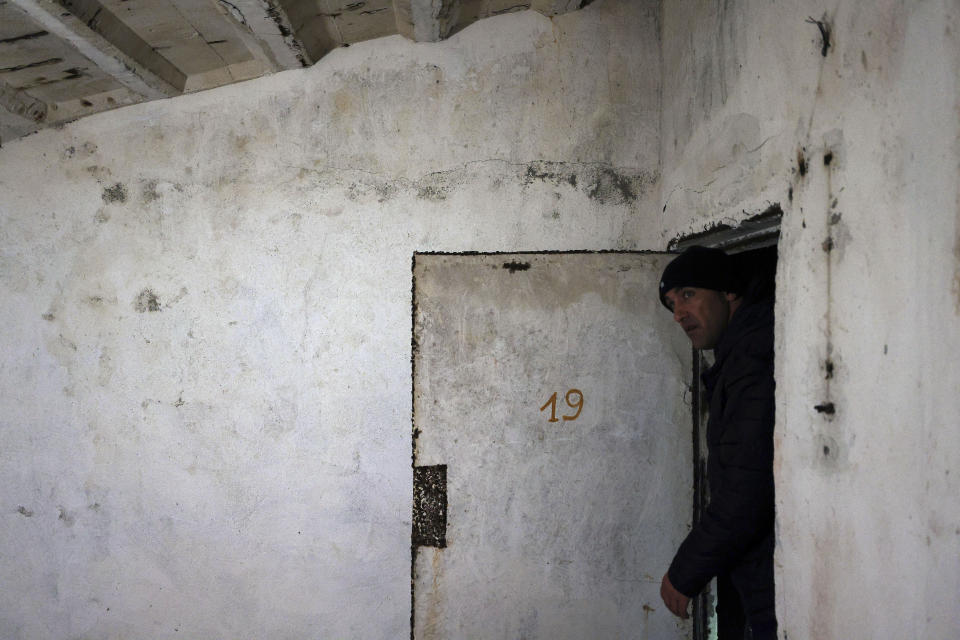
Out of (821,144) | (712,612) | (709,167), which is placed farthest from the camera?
(712,612)

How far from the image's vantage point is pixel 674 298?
5.76 feet

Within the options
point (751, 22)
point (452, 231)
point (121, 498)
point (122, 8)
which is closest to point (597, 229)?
point (452, 231)

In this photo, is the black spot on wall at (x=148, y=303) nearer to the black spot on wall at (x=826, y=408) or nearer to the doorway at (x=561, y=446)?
the doorway at (x=561, y=446)

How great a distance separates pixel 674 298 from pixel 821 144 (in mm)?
601

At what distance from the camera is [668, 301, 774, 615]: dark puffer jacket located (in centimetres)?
148

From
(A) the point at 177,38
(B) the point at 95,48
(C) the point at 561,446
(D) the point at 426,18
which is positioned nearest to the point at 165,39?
(A) the point at 177,38

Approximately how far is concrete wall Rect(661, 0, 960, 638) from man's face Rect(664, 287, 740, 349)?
24 centimetres

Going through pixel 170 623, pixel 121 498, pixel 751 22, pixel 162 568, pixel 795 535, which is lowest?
pixel 170 623

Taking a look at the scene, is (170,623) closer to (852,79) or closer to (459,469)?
(459,469)

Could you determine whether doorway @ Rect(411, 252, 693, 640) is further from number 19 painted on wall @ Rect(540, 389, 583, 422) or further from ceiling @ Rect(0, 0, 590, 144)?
ceiling @ Rect(0, 0, 590, 144)

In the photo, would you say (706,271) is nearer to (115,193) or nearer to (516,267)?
(516,267)

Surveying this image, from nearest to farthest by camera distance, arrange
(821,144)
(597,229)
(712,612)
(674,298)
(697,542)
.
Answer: (821,144) → (697,542) → (674,298) → (712,612) → (597,229)

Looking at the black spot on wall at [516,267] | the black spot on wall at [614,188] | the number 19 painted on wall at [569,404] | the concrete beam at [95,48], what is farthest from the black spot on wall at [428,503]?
the concrete beam at [95,48]

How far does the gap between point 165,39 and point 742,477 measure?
2303mm
